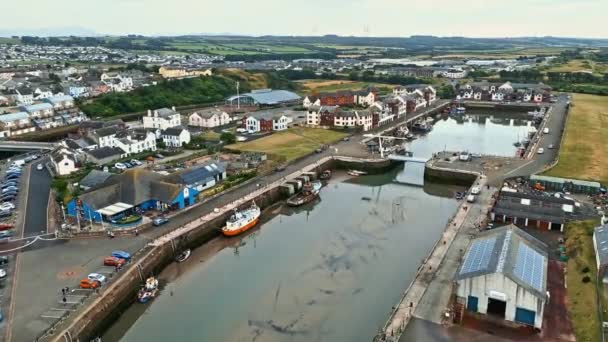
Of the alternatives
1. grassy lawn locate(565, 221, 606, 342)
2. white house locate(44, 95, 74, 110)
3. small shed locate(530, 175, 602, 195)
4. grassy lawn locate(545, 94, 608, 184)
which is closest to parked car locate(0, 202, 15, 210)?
grassy lawn locate(565, 221, 606, 342)

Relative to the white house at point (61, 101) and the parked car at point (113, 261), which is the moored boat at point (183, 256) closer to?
the parked car at point (113, 261)

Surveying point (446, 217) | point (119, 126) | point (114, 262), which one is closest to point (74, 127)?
point (119, 126)

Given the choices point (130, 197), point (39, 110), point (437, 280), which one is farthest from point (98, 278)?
point (39, 110)

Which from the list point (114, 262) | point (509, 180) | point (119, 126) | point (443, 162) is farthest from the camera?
point (119, 126)

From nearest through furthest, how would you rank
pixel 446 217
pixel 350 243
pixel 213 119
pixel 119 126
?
pixel 350 243 < pixel 446 217 < pixel 119 126 < pixel 213 119

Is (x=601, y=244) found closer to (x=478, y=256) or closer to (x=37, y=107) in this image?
(x=478, y=256)

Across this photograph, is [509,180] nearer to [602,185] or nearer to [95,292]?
[602,185]

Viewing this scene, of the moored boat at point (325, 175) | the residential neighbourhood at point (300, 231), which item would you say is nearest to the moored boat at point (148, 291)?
the residential neighbourhood at point (300, 231)
